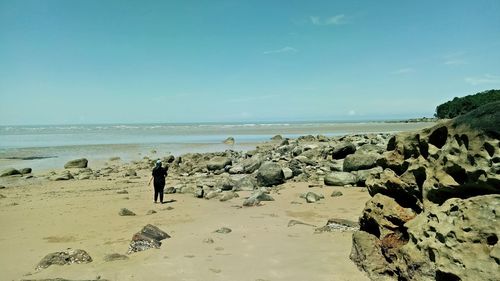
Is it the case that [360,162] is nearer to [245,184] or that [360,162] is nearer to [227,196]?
[245,184]

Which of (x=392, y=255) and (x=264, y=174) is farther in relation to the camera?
(x=264, y=174)

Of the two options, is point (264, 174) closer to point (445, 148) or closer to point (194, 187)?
point (194, 187)

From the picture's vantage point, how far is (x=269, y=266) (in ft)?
22.4

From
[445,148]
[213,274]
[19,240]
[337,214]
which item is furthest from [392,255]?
[19,240]

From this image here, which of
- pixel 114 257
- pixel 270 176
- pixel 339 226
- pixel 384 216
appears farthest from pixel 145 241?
pixel 270 176

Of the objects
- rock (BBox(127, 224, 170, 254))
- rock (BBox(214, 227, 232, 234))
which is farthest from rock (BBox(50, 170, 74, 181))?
rock (BBox(214, 227, 232, 234))

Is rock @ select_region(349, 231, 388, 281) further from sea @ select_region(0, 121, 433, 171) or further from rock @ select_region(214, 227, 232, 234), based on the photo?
sea @ select_region(0, 121, 433, 171)

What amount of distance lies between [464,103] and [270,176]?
95256mm

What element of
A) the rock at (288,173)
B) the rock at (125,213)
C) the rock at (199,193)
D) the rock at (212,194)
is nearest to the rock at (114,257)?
the rock at (125,213)

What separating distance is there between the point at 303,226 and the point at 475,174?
5144 mm

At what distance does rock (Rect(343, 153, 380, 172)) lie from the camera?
16844 millimetres

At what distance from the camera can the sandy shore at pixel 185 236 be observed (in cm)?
666

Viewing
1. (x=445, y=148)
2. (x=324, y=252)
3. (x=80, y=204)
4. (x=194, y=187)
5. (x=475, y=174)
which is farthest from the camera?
(x=194, y=187)

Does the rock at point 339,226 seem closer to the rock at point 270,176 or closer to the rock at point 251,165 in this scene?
the rock at point 270,176
